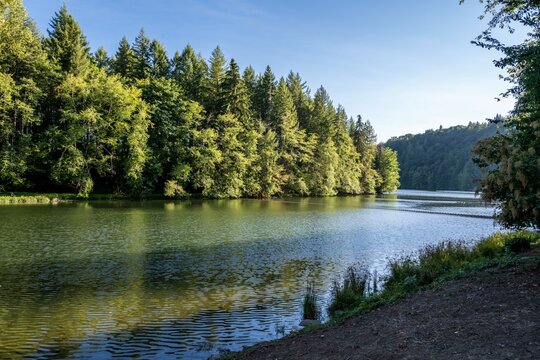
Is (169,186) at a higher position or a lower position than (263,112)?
lower

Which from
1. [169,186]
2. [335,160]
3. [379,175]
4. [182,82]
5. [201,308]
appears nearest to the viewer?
[201,308]

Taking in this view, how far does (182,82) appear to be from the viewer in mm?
72188

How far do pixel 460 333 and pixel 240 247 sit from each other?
16026mm

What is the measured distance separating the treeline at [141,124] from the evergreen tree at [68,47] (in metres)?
0.15

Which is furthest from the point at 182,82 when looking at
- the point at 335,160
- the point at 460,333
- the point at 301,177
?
the point at 460,333

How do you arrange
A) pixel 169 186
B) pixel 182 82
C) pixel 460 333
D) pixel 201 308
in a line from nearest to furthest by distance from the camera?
1. pixel 460 333
2. pixel 201 308
3. pixel 169 186
4. pixel 182 82

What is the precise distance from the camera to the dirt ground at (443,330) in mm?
6273

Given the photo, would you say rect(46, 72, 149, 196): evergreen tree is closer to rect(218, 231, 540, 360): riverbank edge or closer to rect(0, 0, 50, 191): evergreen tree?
rect(0, 0, 50, 191): evergreen tree

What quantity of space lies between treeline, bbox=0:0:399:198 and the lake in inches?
970

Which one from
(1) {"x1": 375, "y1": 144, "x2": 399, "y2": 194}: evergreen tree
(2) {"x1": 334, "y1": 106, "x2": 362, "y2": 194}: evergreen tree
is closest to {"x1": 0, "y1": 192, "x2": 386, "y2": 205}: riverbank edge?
(2) {"x1": 334, "y1": 106, "x2": 362, "y2": 194}: evergreen tree

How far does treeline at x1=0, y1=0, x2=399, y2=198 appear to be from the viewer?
51969mm

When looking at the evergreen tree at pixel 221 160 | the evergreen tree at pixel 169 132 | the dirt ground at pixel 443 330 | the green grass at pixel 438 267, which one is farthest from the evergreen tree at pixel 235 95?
the dirt ground at pixel 443 330

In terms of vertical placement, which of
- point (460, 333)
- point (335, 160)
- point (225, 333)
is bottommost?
point (225, 333)

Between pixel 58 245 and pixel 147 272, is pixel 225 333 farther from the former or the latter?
pixel 58 245
